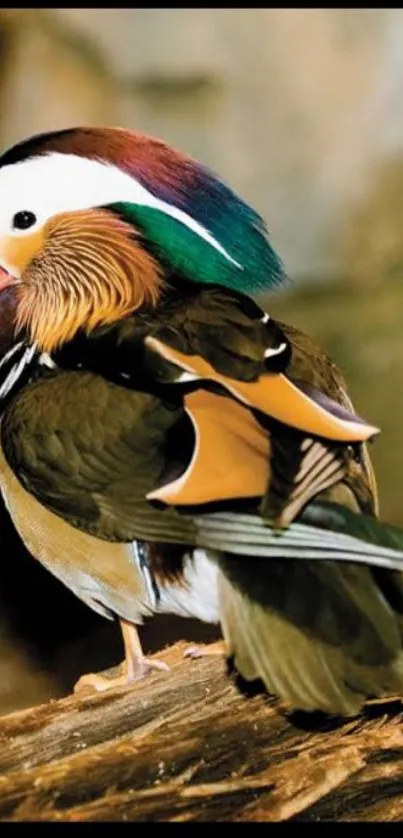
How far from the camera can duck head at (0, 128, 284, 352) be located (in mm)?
1062

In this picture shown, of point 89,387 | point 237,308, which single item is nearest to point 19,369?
point 89,387

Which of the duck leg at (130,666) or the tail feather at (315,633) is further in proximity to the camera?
the duck leg at (130,666)

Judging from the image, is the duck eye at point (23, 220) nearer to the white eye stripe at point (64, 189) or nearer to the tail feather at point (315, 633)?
the white eye stripe at point (64, 189)

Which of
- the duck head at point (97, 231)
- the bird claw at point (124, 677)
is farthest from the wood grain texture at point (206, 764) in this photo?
the duck head at point (97, 231)

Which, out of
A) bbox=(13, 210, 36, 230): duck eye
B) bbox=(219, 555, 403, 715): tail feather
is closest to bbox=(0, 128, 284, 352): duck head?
bbox=(13, 210, 36, 230): duck eye

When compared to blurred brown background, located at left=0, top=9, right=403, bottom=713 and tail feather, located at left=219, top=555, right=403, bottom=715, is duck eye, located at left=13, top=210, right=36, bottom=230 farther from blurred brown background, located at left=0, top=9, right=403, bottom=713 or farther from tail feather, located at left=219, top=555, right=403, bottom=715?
tail feather, located at left=219, top=555, right=403, bottom=715

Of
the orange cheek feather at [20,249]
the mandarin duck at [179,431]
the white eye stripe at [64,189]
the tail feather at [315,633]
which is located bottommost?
the tail feather at [315,633]

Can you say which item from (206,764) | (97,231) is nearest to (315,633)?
(206,764)

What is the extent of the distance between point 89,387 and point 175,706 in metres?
0.33

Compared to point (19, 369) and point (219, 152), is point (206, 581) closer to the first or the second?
point (19, 369)

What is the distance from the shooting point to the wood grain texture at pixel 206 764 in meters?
1.04

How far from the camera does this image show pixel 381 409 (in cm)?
110

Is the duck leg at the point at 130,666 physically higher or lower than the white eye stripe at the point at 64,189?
lower

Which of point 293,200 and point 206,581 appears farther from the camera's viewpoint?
point 293,200
